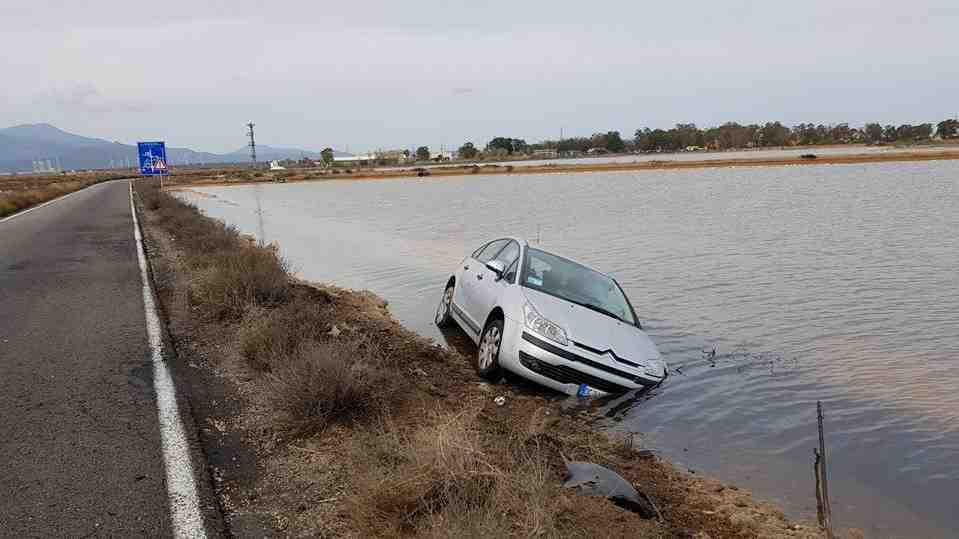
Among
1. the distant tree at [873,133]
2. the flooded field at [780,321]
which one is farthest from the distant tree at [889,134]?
the flooded field at [780,321]

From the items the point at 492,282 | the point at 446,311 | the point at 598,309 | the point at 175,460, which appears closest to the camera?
the point at 175,460

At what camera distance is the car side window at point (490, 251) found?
32.1 feet

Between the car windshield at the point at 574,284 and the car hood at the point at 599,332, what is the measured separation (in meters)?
0.22

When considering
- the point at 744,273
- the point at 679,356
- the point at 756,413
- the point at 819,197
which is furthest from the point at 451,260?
the point at 819,197

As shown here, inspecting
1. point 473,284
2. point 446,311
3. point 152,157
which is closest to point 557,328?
point 473,284

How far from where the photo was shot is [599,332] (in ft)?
24.9

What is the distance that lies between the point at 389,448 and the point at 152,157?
137ft

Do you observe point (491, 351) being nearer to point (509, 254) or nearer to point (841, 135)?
point (509, 254)

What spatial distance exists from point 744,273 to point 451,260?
7.34m

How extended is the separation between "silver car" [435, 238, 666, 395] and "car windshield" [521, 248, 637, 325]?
0.01 m

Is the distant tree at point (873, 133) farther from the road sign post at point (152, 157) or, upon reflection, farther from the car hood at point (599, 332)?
the car hood at point (599, 332)

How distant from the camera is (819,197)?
3747 cm

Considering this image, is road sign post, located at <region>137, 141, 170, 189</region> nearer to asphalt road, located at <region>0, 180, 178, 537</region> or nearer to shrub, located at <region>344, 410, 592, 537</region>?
asphalt road, located at <region>0, 180, 178, 537</region>

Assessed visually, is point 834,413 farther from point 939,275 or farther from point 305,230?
point 305,230
